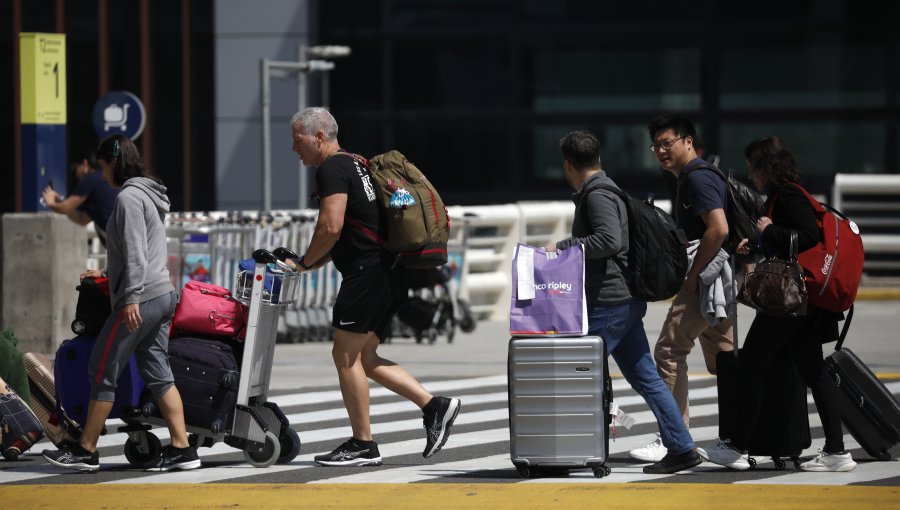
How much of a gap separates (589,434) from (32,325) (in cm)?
802

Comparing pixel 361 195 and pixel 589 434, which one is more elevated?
pixel 361 195

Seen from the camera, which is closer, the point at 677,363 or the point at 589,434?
the point at 589,434

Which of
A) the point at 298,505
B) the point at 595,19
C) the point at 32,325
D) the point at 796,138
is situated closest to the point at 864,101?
the point at 796,138

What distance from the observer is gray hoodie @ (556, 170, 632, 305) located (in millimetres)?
8320

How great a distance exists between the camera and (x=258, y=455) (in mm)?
9102

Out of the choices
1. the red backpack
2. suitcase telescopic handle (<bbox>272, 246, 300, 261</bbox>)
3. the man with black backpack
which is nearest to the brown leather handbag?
the red backpack

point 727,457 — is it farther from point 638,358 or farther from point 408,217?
point 408,217

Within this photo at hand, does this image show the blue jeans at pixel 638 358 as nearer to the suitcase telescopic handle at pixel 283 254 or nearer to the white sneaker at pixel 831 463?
the white sneaker at pixel 831 463

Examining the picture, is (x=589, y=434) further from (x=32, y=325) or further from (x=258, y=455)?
(x=32, y=325)

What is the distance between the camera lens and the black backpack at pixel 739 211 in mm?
9008

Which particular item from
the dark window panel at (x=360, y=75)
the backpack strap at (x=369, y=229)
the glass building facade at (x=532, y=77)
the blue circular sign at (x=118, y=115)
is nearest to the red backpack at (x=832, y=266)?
the backpack strap at (x=369, y=229)

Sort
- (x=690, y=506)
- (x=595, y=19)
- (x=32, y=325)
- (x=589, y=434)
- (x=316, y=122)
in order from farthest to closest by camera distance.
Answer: (x=595, y=19), (x=32, y=325), (x=316, y=122), (x=589, y=434), (x=690, y=506)

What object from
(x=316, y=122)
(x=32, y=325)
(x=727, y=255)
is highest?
(x=316, y=122)

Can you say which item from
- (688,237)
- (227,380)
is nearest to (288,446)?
(227,380)
